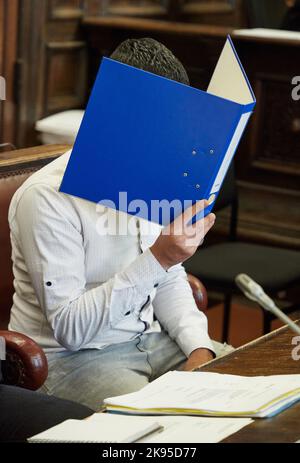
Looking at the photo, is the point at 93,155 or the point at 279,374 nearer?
the point at 279,374

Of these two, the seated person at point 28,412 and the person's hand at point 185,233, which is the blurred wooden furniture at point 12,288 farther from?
the person's hand at point 185,233

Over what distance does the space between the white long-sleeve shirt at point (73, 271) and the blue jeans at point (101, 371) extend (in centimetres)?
3

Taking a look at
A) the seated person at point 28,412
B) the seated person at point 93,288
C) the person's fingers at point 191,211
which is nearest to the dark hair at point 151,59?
the seated person at point 93,288

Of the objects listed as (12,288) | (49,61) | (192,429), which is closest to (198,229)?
(192,429)

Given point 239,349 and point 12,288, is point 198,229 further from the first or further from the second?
point 12,288

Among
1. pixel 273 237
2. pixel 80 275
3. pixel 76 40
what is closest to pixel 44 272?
pixel 80 275

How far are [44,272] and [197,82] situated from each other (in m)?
2.92

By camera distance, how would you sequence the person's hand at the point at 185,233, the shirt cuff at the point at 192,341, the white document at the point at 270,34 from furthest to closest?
1. the white document at the point at 270,34
2. the shirt cuff at the point at 192,341
3. the person's hand at the point at 185,233

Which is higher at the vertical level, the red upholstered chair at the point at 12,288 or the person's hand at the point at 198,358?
the red upholstered chair at the point at 12,288

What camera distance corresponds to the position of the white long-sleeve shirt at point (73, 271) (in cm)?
216

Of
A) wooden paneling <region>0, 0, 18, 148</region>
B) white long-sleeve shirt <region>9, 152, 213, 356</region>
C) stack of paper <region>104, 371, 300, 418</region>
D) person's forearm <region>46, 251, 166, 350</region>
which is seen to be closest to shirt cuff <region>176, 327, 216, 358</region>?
white long-sleeve shirt <region>9, 152, 213, 356</region>

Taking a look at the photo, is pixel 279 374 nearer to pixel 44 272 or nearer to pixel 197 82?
pixel 44 272

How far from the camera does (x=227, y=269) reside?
142 inches

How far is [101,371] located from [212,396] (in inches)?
25.0
